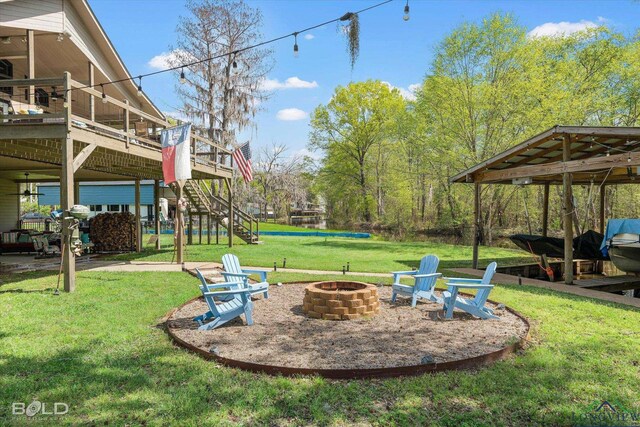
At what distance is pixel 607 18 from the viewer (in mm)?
23062

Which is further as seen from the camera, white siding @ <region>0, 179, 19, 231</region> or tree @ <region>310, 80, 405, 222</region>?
tree @ <region>310, 80, 405, 222</region>

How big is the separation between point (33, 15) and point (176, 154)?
4.66m

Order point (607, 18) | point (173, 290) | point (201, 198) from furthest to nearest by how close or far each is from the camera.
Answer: point (607, 18) < point (201, 198) < point (173, 290)

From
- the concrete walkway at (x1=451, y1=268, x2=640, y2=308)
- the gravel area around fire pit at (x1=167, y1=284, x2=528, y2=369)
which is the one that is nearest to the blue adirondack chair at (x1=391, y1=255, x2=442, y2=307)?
the gravel area around fire pit at (x1=167, y1=284, x2=528, y2=369)

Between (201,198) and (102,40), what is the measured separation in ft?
23.7

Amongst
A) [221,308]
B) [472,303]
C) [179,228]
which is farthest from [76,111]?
[472,303]

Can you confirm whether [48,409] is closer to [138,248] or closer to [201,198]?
[138,248]

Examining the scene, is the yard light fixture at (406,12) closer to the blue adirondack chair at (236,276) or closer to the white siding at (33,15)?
the blue adirondack chair at (236,276)

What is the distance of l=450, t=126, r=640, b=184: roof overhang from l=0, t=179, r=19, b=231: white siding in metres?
17.8

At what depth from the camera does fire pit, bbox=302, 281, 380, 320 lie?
599 centimetres

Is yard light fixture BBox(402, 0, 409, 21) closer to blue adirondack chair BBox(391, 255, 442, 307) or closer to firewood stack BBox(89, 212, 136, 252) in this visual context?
blue adirondack chair BBox(391, 255, 442, 307)

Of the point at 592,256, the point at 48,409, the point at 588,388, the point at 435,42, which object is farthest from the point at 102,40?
the point at 435,42

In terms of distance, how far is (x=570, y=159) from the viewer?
10.4m

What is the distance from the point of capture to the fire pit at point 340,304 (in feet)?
19.7
